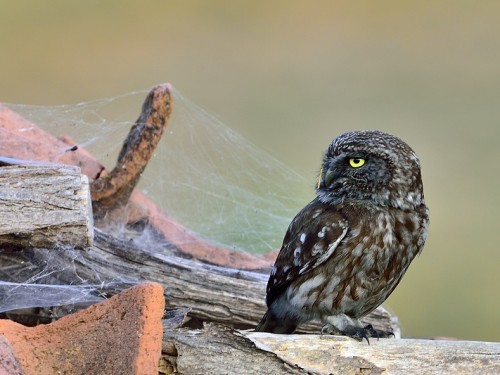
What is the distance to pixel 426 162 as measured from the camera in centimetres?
1024

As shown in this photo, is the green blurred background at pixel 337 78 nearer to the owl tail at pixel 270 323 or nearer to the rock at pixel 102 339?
the owl tail at pixel 270 323

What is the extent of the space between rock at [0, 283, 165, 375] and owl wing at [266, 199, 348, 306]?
1.06 metres

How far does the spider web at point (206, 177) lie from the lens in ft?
16.6

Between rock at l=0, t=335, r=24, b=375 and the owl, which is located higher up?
the owl

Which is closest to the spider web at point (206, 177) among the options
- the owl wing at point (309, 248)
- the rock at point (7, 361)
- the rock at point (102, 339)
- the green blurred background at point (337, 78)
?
the owl wing at point (309, 248)

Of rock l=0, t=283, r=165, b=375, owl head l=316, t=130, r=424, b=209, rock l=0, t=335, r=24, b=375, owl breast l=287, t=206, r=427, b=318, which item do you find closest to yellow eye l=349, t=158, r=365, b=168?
owl head l=316, t=130, r=424, b=209

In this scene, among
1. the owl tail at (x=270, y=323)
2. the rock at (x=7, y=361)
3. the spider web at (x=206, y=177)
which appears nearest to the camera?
the rock at (x=7, y=361)

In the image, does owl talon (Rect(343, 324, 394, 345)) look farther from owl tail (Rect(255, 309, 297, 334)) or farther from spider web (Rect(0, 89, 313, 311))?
spider web (Rect(0, 89, 313, 311))

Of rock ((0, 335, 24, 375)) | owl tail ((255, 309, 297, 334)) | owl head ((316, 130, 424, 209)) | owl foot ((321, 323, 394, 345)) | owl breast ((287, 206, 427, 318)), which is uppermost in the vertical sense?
owl head ((316, 130, 424, 209))

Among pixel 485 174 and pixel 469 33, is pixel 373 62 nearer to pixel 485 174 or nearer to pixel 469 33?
pixel 469 33

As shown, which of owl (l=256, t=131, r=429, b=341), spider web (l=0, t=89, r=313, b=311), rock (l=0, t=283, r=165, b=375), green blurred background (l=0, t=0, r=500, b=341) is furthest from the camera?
green blurred background (l=0, t=0, r=500, b=341)

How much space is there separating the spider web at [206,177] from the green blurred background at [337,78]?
317 centimetres

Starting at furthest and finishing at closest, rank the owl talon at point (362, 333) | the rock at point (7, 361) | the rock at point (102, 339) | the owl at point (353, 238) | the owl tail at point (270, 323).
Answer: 1. the owl at point (353, 238)
2. the owl tail at point (270, 323)
3. the owl talon at point (362, 333)
4. the rock at point (102, 339)
5. the rock at point (7, 361)

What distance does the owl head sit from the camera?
3.93 meters
